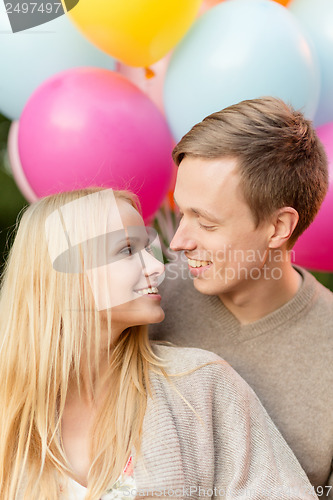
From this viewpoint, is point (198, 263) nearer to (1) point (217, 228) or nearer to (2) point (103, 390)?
(1) point (217, 228)

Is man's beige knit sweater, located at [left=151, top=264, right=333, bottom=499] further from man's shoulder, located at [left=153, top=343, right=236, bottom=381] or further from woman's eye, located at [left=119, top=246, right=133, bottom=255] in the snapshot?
woman's eye, located at [left=119, top=246, right=133, bottom=255]

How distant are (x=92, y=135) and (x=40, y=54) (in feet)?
1.00

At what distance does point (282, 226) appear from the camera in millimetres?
1506

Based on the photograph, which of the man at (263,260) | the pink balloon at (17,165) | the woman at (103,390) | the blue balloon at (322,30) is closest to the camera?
the woman at (103,390)

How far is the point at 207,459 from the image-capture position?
1.34 meters

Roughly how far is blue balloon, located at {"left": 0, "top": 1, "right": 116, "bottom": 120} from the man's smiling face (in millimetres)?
420

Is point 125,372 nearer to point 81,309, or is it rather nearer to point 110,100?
point 81,309

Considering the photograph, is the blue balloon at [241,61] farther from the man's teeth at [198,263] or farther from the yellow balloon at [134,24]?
the man's teeth at [198,263]

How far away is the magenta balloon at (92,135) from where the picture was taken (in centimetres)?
150

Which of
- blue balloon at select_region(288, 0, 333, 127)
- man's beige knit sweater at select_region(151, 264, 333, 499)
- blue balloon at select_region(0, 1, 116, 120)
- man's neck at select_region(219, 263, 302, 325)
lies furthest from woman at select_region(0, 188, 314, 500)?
blue balloon at select_region(288, 0, 333, 127)

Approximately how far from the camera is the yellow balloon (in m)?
1.41

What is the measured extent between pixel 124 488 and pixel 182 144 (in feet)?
2.55

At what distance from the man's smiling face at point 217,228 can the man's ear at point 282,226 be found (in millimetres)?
14

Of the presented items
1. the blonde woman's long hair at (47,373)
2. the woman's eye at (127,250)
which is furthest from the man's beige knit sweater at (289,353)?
the woman's eye at (127,250)
